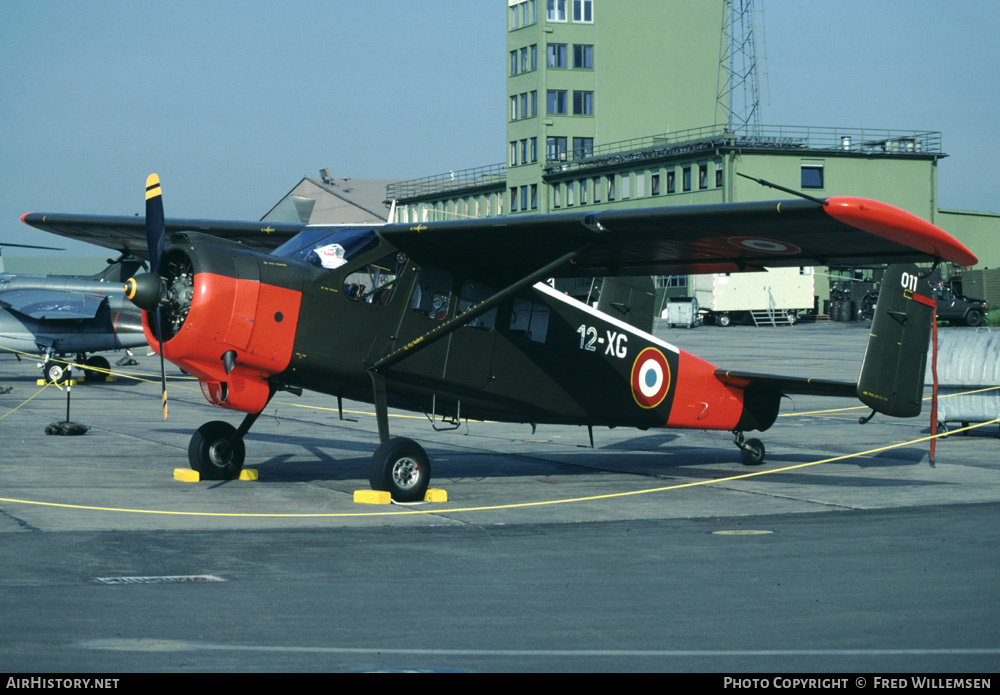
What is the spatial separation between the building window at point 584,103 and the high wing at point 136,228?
7108cm

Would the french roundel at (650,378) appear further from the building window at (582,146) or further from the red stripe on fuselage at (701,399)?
the building window at (582,146)

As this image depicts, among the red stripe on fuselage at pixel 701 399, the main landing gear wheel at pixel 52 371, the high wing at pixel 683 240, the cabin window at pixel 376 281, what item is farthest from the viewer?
the main landing gear wheel at pixel 52 371

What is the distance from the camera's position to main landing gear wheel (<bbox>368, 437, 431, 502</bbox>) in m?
Result: 11.6

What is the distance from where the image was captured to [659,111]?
278 feet

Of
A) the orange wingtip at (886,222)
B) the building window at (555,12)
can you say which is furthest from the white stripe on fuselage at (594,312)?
the building window at (555,12)

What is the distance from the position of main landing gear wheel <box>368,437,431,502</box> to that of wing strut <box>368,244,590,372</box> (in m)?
0.90

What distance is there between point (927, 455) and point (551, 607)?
36.8ft

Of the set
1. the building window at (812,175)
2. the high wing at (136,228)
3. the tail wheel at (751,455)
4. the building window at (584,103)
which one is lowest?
the tail wheel at (751,455)

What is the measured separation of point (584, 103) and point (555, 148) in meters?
4.16

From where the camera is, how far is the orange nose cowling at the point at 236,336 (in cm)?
1081

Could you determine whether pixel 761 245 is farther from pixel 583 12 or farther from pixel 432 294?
pixel 583 12

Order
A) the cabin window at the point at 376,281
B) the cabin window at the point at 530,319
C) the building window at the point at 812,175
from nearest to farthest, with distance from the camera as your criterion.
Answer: the cabin window at the point at 376,281 < the cabin window at the point at 530,319 < the building window at the point at 812,175

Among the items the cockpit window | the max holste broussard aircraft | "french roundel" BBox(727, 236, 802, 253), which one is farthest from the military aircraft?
"french roundel" BBox(727, 236, 802, 253)

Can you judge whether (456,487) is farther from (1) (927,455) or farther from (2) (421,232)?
(1) (927,455)
